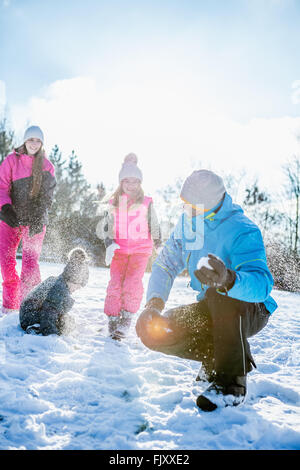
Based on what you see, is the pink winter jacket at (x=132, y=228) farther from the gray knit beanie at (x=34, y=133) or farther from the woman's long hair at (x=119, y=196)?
the gray knit beanie at (x=34, y=133)

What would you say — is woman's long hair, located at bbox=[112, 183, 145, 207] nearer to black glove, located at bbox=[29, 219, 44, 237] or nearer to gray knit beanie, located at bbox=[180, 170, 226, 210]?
black glove, located at bbox=[29, 219, 44, 237]

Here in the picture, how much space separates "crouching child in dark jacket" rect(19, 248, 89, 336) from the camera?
2375mm

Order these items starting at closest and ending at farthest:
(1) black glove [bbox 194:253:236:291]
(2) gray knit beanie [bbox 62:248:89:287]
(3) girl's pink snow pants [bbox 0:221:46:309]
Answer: (1) black glove [bbox 194:253:236:291] → (2) gray knit beanie [bbox 62:248:89:287] → (3) girl's pink snow pants [bbox 0:221:46:309]

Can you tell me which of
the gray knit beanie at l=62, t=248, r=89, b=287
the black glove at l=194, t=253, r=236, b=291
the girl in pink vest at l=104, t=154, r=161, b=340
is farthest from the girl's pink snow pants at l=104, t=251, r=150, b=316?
the black glove at l=194, t=253, r=236, b=291

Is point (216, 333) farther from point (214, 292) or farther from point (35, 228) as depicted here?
point (35, 228)

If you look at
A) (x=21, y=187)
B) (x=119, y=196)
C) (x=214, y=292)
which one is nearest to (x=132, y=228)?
(x=119, y=196)

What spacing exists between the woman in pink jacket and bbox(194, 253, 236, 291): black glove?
2165mm

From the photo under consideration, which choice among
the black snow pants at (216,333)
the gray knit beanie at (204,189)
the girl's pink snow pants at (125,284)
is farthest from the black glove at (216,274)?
the girl's pink snow pants at (125,284)

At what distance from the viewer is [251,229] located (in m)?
1.60

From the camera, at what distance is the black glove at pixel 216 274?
1354 mm

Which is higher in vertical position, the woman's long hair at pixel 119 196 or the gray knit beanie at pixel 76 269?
the woman's long hair at pixel 119 196

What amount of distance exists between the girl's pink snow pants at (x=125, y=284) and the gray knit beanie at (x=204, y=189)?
1.49 meters

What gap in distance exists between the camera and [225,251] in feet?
5.57

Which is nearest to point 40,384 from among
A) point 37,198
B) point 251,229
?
point 251,229
